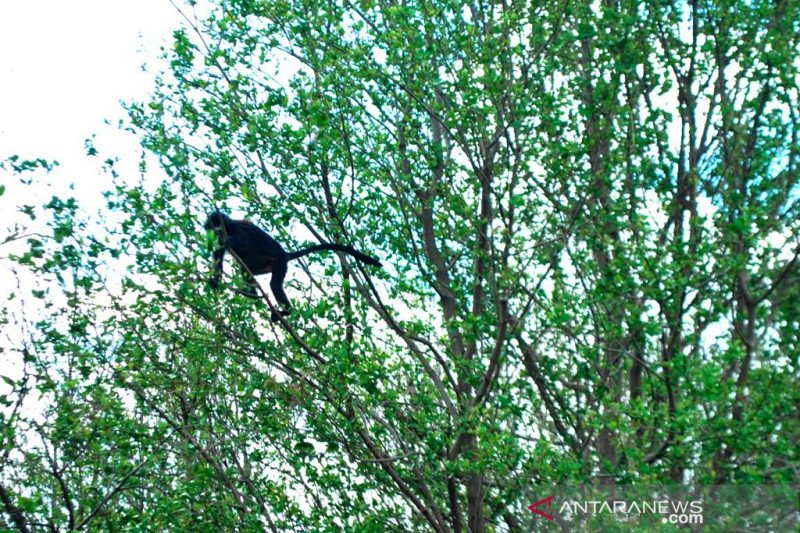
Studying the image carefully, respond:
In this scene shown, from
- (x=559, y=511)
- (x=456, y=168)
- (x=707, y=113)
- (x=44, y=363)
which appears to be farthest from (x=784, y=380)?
(x=44, y=363)

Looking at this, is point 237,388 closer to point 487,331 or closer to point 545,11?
point 487,331

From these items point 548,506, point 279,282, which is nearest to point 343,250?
point 279,282

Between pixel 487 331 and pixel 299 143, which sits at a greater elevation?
pixel 299 143

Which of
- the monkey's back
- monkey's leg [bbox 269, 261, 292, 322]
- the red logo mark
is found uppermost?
the monkey's back

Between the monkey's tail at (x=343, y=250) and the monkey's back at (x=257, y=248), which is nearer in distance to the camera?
the monkey's tail at (x=343, y=250)

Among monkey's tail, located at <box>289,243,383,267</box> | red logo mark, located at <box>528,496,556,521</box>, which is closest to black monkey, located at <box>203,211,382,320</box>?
monkey's tail, located at <box>289,243,383,267</box>

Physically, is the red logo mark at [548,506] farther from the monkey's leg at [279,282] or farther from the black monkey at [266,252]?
the monkey's leg at [279,282]

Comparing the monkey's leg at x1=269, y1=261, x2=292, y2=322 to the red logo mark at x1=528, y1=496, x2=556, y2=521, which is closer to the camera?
the red logo mark at x1=528, y1=496, x2=556, y2=521

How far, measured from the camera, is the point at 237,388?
1035cm

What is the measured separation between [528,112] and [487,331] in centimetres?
240

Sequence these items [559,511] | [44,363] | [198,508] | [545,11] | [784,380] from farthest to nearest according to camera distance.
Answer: [545,11]
[198,508]
[559,511]
[784,380]
[44,363]

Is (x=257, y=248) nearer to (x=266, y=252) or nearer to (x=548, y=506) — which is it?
(x=266, y=252)

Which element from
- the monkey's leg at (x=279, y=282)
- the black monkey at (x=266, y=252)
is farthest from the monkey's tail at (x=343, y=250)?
the monkey's leg at (x=279, y=282)

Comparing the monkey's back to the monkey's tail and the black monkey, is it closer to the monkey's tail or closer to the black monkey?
the black monkey
